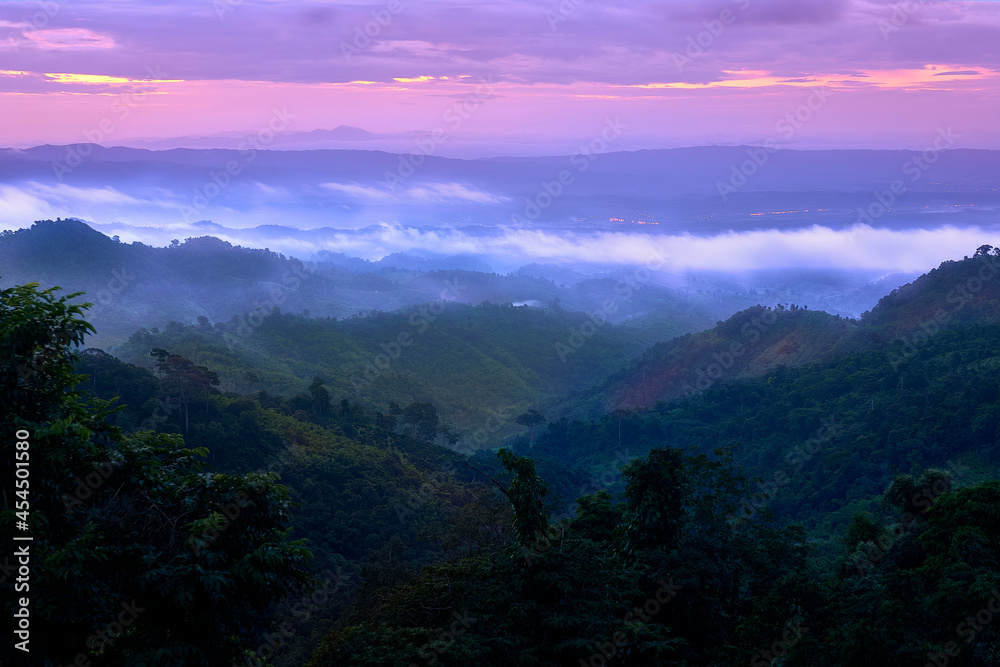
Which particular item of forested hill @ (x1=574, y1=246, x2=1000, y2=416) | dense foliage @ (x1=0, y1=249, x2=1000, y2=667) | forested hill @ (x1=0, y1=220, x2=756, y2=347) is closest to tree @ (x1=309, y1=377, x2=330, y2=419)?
dense foliage @ (x1=0, y1=249, x2=1000, y2=667)

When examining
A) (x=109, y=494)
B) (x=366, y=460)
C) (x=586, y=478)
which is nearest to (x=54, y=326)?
(x=109, y=494)

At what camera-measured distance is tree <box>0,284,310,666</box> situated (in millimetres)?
8359

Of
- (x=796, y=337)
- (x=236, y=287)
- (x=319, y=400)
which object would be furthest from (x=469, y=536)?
(x=236, y=287)

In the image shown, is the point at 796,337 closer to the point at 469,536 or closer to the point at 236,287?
the point at 469,536

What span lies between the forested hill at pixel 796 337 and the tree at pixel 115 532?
71.4 metres

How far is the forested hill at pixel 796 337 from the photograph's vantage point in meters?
76.6

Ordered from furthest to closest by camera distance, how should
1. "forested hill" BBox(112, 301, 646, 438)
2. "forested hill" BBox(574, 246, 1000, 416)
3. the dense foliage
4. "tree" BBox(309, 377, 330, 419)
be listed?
"forested hill" BBox(112, 301, 646, 438) < "forested hill" BBox(574, 246, 1000, 416) < "tree" BBox(309, 377, 330, 419) < the dense foliage

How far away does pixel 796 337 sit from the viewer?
289ft

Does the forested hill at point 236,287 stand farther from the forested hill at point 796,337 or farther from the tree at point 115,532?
the tree at point 115,532

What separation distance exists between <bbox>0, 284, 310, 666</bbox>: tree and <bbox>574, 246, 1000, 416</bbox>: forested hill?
71371mm

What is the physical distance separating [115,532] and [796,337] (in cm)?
8799

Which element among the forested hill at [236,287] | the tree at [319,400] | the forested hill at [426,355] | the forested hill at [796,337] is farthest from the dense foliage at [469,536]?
the forested hill at [236,287]

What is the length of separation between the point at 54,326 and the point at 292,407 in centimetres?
4989

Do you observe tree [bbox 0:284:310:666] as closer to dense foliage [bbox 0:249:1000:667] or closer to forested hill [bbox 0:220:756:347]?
dense foliage [bbox 0:249:1000:667]
